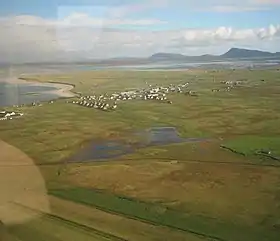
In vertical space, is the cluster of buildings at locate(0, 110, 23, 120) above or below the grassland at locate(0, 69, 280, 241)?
above

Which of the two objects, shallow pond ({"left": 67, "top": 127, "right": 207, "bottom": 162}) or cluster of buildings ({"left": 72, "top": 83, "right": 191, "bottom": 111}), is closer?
shallow pond ({"left": 67, "top": 127, "right": 207, "bottom": 162})

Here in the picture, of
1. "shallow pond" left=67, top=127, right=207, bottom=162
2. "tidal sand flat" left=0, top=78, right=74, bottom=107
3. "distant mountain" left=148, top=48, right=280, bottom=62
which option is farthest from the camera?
"distant mountain" left=148, top=48, right=280, bottom=62

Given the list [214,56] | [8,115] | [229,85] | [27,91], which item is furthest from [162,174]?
[229,85]

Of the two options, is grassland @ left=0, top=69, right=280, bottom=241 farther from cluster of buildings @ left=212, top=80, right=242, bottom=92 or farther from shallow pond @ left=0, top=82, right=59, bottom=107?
cluster of buildings @ left=212, top=80, right=242, bottom=92

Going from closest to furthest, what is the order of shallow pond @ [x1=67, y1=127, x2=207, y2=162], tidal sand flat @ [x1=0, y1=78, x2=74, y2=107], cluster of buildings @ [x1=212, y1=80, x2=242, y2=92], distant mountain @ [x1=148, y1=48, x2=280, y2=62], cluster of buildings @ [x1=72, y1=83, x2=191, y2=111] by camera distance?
shallow pond @ [x1=67, y1=127, x2=207, y2=162] → tidal sand flat @ [x1=0, y1=78, x2=74, y2=107] → cluster of buildings @ [x1=72, y1=83, x2=191, y2=111] → distant mountain @ [x1=148, y1=48, x2=280, y2=62] → cluster of buildings @ [x1=212, y1=80, x2=242, y2=92]

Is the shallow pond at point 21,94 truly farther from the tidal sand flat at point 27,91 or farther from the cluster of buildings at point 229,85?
the cluster of buildings at point 229,85

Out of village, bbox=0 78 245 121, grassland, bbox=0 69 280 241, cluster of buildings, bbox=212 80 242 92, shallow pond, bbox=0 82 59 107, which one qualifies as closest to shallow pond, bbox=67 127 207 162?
grassland, bbox=0 69 280 241

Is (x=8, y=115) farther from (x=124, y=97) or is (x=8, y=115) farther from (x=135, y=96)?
(x=135, y=96)
